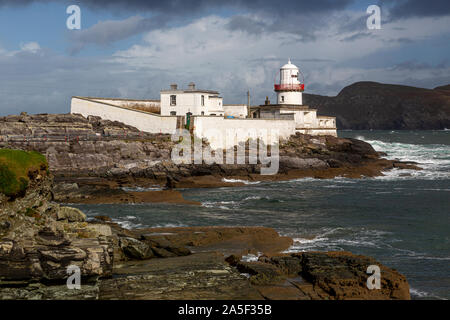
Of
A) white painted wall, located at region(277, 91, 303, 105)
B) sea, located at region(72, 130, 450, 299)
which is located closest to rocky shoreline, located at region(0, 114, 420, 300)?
sea, located at region(72, 130, 450, 299)

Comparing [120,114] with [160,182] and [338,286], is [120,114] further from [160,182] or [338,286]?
[338,286]

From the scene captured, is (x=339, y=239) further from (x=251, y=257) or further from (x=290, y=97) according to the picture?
(x=290, y=97)

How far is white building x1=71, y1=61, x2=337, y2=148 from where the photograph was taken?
50.3 m

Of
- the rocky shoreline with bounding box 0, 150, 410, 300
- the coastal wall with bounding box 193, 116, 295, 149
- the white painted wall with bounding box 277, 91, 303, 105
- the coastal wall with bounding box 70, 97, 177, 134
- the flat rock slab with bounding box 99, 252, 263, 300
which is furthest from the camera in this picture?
the white painted wall with bounding box 277, 91, 303, 105

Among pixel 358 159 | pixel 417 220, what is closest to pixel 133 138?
pixel 358 159

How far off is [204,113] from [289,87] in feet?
43.5

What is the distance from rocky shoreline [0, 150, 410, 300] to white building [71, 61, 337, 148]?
32.2 metres

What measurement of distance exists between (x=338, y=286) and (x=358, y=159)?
38.7 metres

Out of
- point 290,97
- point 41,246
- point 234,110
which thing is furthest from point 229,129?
point 41,246

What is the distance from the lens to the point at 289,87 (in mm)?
60344

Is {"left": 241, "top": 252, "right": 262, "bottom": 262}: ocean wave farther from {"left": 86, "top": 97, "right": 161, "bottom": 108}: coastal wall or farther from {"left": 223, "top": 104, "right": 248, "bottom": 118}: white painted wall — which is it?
{"left": 223, "top": 104, "right": 248, "bottom": 118}: white painted wall

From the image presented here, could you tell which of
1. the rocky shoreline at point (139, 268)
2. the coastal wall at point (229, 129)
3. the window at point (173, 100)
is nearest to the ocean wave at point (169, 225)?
the rocky shoreline at point (139, 268)

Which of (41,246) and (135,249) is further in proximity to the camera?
(135,249)

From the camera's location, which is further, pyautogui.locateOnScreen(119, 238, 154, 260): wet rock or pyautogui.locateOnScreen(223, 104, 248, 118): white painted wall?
pyautogui.locateOnScreen(223, 104, 248, 118): white painted wall
